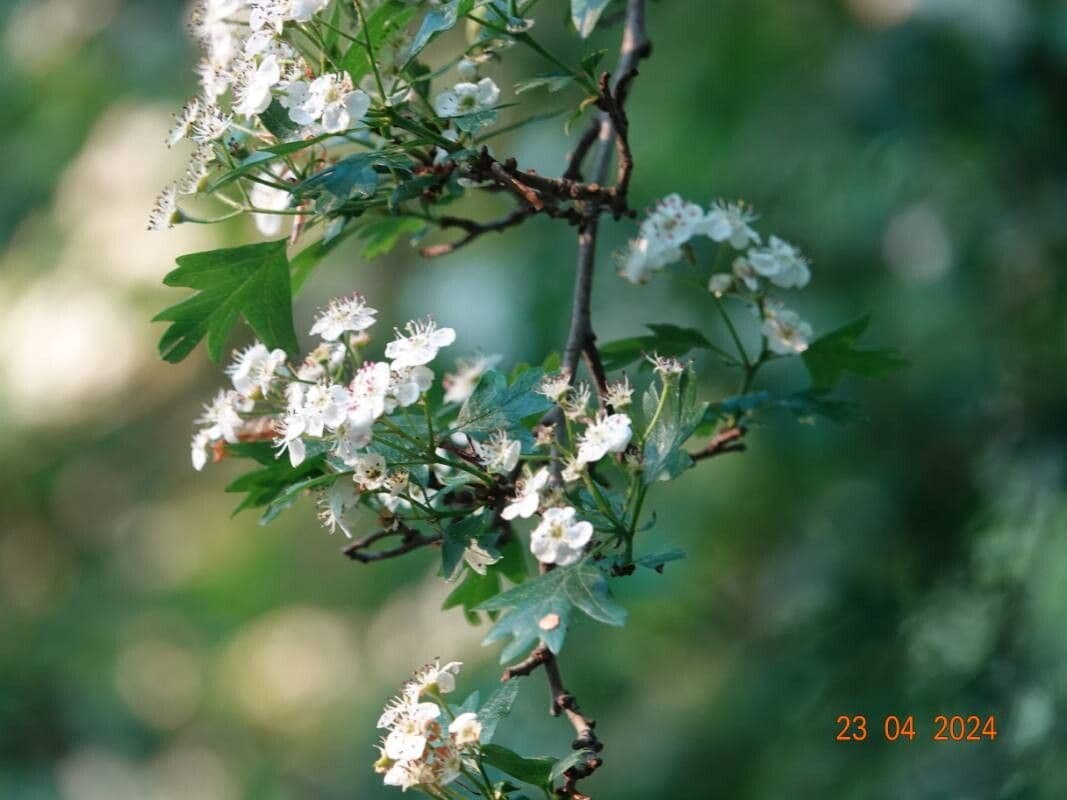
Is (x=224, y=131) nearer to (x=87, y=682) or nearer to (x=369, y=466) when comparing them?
(x=369, y=466)

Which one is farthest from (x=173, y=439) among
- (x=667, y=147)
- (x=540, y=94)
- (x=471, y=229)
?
(x=471, y=229)

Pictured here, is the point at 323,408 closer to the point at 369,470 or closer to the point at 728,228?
the point at 369,470

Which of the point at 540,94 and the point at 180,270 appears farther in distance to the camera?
the point at 540,94

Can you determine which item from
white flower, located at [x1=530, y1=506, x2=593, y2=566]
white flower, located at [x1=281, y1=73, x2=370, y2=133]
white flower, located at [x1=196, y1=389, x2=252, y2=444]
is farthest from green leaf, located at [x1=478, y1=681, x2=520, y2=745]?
white flower, located at [x1=281, y1=73, x2=370, y2=133]

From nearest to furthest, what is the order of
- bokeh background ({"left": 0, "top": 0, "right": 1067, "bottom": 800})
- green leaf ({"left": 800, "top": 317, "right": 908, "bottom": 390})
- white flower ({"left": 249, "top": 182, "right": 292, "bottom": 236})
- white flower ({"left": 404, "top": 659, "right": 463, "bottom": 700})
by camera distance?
white flower ({"left": 404, "top": 659, "right": 463, "bottom": 700}), white flower ({"left": 249, "top": 182, "right": 292, "bottom": 236}), green leaf ({"left": 800, "top": 317, "right": 908, "bottom": 390}), bokeh background ({"left": 0, "top": 0, "right": 1067, "bottom": 800})

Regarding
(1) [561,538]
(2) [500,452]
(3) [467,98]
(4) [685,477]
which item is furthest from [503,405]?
(4) [685,477]

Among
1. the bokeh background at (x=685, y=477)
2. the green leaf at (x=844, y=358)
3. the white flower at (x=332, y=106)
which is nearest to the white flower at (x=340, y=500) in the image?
the white flower at (x=332, y=106)

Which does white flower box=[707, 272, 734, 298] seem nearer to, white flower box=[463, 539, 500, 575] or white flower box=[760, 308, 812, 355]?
white flower box=[760, 308, 812, 355]
